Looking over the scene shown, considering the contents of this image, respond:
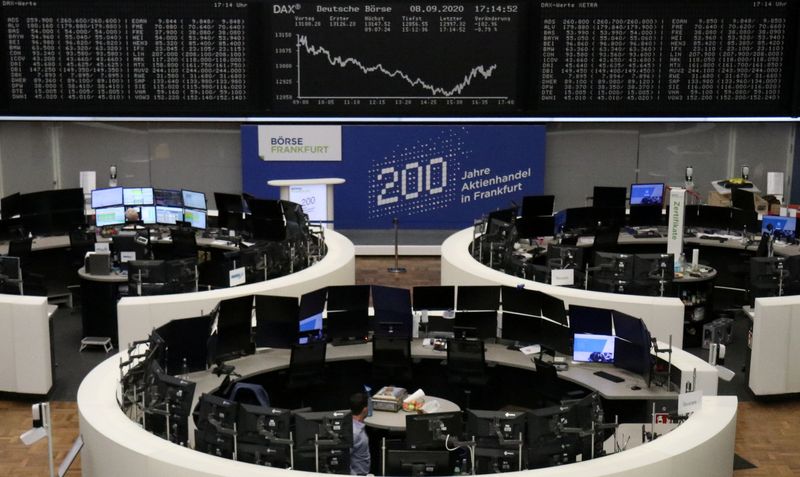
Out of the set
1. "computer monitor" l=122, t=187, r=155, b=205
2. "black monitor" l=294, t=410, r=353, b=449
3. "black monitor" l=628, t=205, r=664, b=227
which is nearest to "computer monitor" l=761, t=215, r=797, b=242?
"black monitor" l=628, t=205, r=664, b=227

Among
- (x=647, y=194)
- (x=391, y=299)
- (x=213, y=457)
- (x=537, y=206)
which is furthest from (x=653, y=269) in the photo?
(x=213, y=457)

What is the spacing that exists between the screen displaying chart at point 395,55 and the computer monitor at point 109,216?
2.81 m

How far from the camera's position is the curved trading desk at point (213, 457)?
6410mm

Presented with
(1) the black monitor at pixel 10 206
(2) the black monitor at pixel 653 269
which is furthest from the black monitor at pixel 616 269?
(1) the black monitor at pixel 10 206

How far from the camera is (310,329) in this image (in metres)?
9.61

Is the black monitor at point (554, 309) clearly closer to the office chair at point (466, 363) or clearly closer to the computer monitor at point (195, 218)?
the office chair at point (466, 363)

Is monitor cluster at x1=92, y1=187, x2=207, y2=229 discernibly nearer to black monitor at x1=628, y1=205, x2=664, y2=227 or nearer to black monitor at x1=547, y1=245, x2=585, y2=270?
black monitor at x1=547, y1=245, x2=585, y2=270

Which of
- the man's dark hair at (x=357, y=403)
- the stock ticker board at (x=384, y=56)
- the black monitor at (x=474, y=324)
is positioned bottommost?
the man's dark hair at (x=357, y=403)

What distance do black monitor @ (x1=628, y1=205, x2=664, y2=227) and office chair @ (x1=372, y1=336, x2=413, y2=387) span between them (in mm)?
5830

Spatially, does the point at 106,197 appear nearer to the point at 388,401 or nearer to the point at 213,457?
the point at 388,401

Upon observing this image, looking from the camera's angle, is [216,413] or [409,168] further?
[409,168]

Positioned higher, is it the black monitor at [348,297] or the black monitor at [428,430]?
the black monitor at [348,297]

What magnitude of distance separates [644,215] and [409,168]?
142 inches

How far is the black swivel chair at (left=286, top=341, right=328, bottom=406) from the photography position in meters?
9.03
